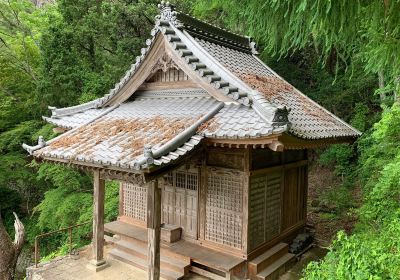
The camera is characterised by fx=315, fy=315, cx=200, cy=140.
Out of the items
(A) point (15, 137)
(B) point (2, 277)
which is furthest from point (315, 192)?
(A) point (15, 137)

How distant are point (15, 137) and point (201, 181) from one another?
519 inches

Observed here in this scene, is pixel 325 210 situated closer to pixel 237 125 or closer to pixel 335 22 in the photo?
pixel 237 125

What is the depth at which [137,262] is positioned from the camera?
26.6 feet

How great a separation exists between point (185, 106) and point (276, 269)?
453 centimetres

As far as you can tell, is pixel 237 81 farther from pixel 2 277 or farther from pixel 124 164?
pixel 2 277

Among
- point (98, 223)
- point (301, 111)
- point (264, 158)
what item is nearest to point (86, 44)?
point (98, 223)

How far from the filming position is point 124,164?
5566 millimetres

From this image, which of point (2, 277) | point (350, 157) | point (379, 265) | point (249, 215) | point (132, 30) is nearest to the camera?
point (379, 265)

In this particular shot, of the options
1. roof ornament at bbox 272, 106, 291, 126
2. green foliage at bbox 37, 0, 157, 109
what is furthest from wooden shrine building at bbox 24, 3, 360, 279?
green foliage at bbox 37, 0, 157, 109

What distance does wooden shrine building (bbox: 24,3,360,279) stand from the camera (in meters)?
6.21

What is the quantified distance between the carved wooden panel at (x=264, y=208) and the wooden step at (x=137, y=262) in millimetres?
1876

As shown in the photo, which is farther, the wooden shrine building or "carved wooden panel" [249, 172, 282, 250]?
"carved wooden panel" [249, 172, 282, 250]

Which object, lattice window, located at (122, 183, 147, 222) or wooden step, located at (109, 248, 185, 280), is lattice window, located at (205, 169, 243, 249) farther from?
lattice window, located at (122, 183, 147, 222)

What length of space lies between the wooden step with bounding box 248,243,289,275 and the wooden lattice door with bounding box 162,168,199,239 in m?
1.62
